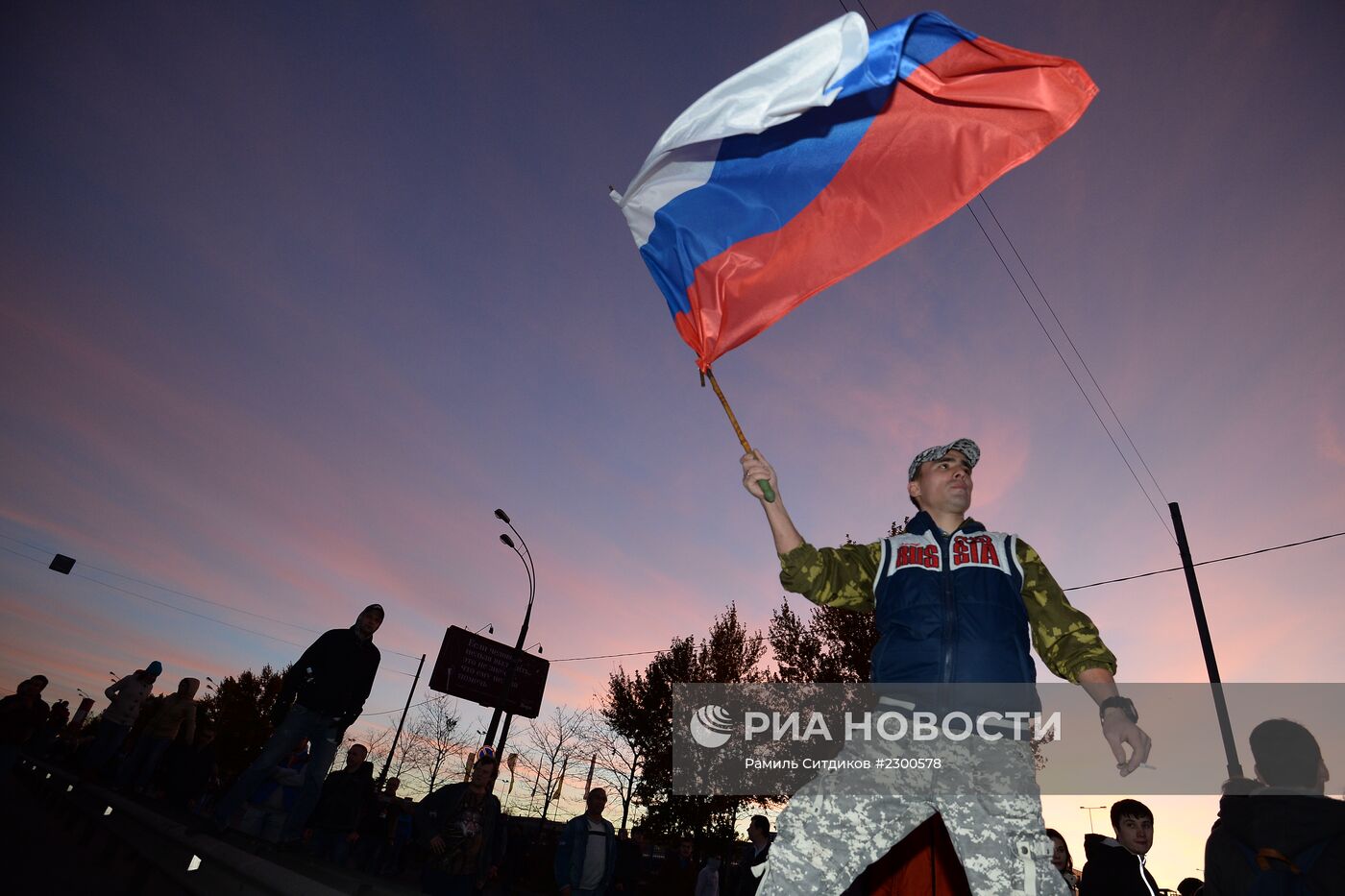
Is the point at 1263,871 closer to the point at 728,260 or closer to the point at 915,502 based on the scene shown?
the point at 915,502

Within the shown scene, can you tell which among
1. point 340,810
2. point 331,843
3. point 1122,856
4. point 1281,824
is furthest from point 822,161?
point 331,843

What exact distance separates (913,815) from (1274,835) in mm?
2332

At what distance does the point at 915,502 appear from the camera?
2.79 m

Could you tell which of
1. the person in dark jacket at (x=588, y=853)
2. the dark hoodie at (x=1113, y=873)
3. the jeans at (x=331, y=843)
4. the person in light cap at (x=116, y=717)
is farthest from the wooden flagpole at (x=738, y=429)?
the person in light cap at (x=116, y=717)

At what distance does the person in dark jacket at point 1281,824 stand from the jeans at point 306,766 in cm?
611

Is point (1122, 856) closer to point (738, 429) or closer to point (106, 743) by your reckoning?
point (738, 429)

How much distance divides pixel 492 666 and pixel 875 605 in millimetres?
24992

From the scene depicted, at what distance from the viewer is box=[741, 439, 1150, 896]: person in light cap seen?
178cm

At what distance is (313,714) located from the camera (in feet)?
18.4

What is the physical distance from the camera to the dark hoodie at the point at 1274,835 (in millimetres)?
2730

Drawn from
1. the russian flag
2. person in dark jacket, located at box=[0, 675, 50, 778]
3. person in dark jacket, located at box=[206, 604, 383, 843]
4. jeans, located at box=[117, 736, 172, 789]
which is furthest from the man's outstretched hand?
person in dark jacket, located at box=[0, 675, 50, 778]

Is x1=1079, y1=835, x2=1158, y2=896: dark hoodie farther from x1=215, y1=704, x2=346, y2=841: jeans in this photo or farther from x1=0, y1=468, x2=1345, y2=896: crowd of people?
x1=215, y1=704, x2=346, y2=841: jeans

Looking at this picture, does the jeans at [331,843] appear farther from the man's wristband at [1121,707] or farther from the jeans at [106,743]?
the man's wristband at [1121,707]

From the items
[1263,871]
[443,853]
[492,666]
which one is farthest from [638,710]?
[1263,871]
